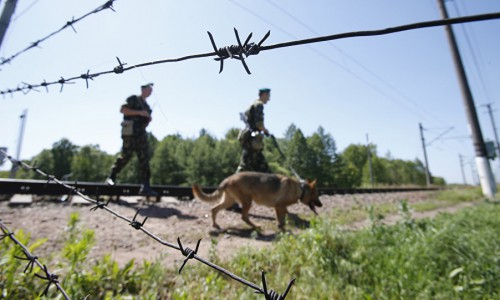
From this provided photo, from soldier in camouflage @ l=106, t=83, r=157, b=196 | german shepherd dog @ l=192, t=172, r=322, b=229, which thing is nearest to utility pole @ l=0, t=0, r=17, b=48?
soldier in camouflage @ l=106, t=83, r=157, b=196

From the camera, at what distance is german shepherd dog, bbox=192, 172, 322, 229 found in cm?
479

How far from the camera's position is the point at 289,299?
2234 mm

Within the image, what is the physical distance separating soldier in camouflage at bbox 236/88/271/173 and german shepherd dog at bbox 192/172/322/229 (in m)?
1.16

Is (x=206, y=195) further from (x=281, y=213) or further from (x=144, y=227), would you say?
(x=281, y=213)

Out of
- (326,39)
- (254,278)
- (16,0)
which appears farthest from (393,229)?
(16,0)

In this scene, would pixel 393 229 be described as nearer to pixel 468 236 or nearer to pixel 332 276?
pixel 468 236

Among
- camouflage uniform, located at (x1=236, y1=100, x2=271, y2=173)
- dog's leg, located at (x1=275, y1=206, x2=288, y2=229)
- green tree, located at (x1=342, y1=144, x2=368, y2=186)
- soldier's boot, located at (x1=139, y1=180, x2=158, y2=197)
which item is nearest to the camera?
dog's leg, located at (x1=275, y1=206, x2=288, y2=229)

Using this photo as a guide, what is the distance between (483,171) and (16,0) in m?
13.7

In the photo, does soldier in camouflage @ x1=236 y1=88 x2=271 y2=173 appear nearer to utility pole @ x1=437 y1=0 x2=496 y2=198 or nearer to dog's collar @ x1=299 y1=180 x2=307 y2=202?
dog's collar @ x1=299 y1=180 x2=307 y2=202

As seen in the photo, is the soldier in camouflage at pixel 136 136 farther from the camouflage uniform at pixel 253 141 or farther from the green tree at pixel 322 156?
the green tree at pixel 322 156

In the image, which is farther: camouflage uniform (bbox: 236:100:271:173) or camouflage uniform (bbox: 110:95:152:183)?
camouflage uniform (bbox: 236:100:271:173)

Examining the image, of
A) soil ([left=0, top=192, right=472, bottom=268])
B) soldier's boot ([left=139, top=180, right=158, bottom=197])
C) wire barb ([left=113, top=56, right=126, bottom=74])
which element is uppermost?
wire barb ([left=113, top=56, right=126, bottom=74])

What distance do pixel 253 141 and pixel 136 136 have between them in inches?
108

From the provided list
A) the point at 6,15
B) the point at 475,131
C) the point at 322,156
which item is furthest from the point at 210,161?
the point at 6,15
